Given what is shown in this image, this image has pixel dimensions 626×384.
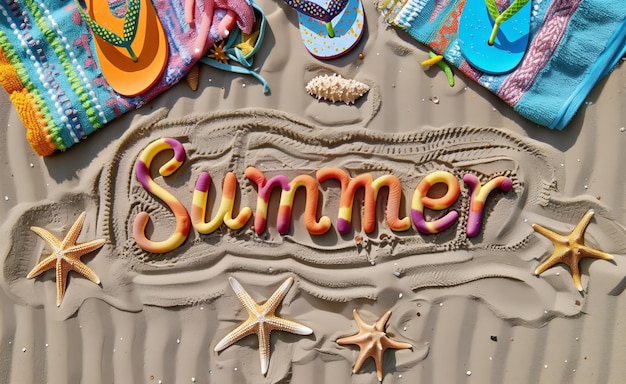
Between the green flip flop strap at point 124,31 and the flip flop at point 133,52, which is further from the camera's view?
the flip flop at point 133,52

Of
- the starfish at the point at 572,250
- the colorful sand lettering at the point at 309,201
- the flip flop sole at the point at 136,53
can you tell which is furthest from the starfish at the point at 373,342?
the flip flop sole at the point at 136,53

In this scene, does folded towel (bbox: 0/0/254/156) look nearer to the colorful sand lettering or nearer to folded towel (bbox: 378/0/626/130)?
the colorful sand lettering

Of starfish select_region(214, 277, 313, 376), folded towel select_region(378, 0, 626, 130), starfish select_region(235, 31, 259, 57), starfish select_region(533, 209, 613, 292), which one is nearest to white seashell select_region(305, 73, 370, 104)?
starfish select_region(235, 31, 259, 57)

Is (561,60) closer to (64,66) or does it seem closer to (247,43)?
(247,43)

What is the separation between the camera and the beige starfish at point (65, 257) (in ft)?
6.23

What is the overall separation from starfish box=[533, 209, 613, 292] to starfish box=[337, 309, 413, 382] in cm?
61

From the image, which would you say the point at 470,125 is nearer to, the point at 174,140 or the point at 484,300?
the point at 484,300

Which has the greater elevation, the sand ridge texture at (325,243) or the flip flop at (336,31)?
the flip flop at (336,31)

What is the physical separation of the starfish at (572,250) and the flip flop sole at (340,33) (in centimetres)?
100

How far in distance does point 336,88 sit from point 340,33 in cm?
22

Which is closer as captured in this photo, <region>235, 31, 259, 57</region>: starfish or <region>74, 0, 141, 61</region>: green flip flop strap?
<region>74, 0, 141, 61</region>: green flip flop strap

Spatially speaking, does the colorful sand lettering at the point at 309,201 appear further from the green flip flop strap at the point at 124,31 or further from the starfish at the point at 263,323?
the green flip flop strap at the point at 124,31

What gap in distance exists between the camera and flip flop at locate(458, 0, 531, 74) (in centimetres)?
185

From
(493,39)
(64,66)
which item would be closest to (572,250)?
(493,39)
